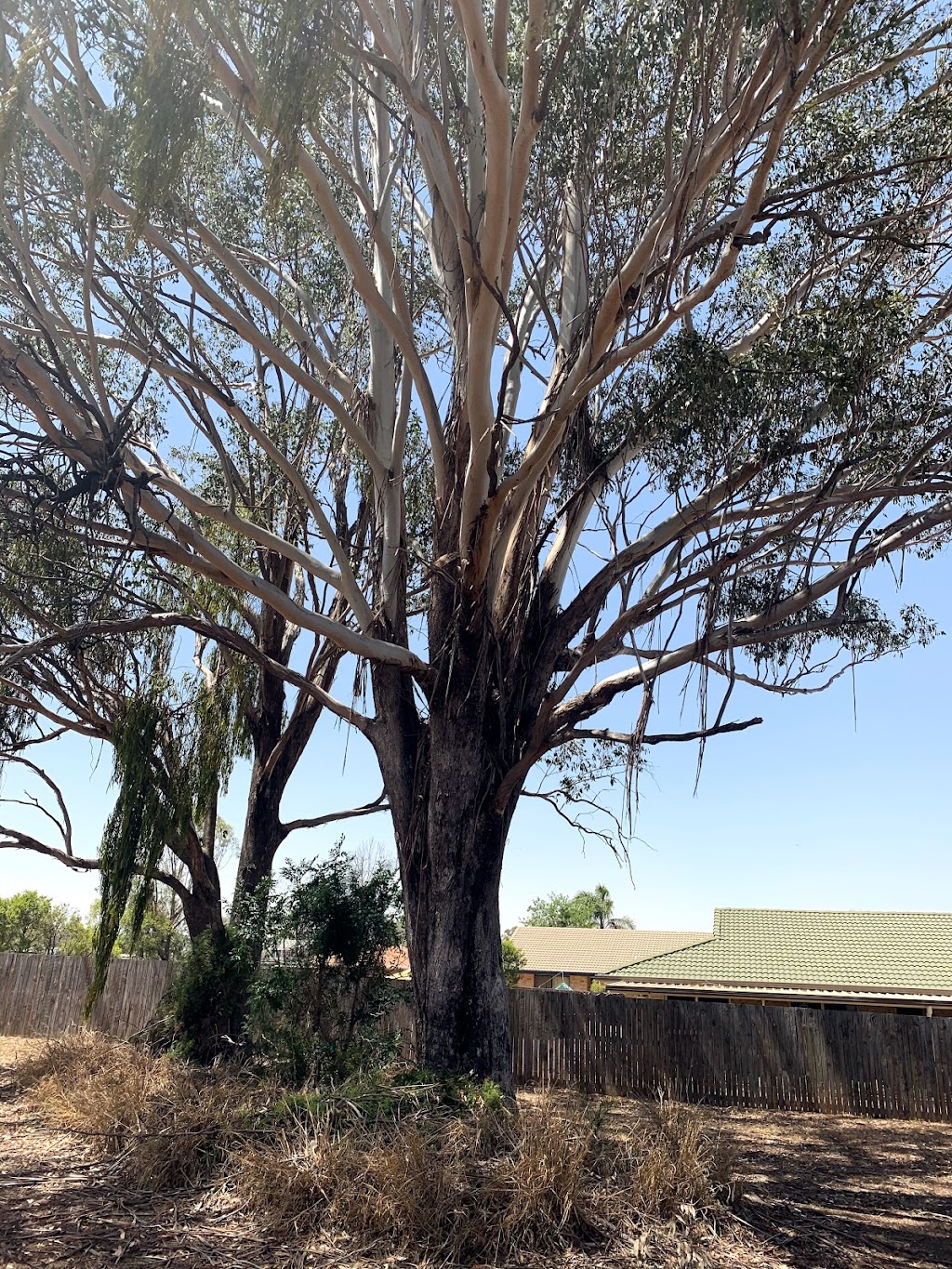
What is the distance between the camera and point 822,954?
69.6ft

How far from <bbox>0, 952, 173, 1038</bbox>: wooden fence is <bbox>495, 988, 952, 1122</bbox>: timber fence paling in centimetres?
615

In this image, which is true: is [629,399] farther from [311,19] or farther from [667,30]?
[311,19]

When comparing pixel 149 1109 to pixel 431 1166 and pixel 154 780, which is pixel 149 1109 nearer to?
pixel 431 1166

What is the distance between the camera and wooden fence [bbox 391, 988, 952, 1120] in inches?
526

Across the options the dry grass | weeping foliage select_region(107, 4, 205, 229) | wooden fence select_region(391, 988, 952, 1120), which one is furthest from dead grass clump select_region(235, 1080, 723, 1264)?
wooden fence select_region(391, 988, 952, 1120)

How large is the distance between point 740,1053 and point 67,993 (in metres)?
11.3

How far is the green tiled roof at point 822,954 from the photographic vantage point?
64.7 ft

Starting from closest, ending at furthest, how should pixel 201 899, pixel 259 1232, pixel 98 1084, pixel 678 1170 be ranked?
pixel 259 1232
pixel 678 1170
pixel 98 1084
pixel 201 899

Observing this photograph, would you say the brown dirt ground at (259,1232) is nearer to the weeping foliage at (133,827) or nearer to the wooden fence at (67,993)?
the weeping foliage at (133,827)

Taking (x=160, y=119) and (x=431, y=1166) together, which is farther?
(x=160, y=119)

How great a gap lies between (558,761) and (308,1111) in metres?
8.28

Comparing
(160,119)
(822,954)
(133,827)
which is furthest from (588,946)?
(160,119)

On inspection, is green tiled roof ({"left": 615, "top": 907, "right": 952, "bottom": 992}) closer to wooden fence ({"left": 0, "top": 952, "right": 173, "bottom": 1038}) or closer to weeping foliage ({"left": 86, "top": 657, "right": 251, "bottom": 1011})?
wooden fence ({"left": 0, "top": 952, "right": 173, "bottom": 1038})

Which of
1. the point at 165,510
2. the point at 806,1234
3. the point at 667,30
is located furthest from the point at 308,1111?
the point at 667,30
